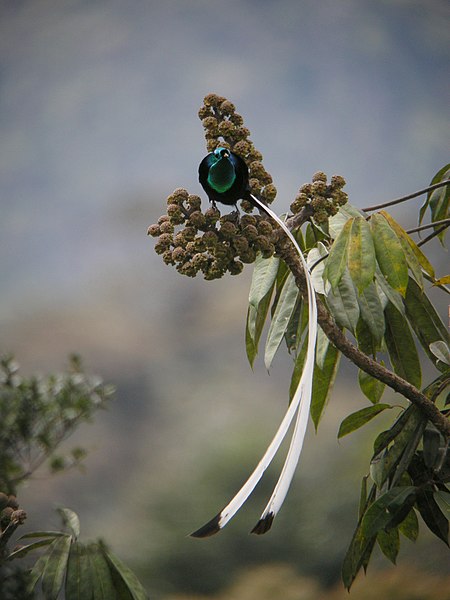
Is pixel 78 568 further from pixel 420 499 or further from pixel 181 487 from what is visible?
pixel 181 487

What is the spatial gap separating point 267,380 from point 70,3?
72.7 inches

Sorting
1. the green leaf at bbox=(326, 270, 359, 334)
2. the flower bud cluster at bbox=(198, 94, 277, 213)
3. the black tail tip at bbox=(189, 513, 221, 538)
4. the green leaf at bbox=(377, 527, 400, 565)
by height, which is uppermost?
the flower bud cluster at bbox=(198, 94, 277, 213)

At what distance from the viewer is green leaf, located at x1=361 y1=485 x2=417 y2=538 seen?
3.82 feet

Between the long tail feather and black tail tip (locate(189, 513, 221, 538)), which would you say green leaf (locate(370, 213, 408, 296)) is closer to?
the long tail feather

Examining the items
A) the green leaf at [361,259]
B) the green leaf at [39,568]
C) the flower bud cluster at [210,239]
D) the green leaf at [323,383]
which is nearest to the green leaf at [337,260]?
the green leaf at [361,259]

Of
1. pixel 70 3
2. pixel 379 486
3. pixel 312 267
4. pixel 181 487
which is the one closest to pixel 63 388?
pixel 312 267

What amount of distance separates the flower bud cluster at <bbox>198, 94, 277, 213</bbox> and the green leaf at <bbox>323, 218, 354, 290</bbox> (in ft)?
0.42

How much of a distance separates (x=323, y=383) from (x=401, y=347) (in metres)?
0.16

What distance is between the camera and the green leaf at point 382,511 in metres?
1.16

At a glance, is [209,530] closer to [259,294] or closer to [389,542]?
[259,294]

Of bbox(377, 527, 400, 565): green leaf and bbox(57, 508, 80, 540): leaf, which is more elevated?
bbox(57, 508, 80, 540): leaf

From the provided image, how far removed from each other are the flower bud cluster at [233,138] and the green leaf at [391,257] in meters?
0.18

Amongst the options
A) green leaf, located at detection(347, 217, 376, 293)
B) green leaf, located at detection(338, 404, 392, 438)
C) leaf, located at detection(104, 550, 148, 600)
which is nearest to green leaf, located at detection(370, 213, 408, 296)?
green leaf, located at detection(347, 217, 376, 293)

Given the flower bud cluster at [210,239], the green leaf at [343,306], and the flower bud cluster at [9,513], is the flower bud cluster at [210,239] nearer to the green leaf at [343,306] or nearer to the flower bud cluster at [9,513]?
the green leaf at [343,306]
